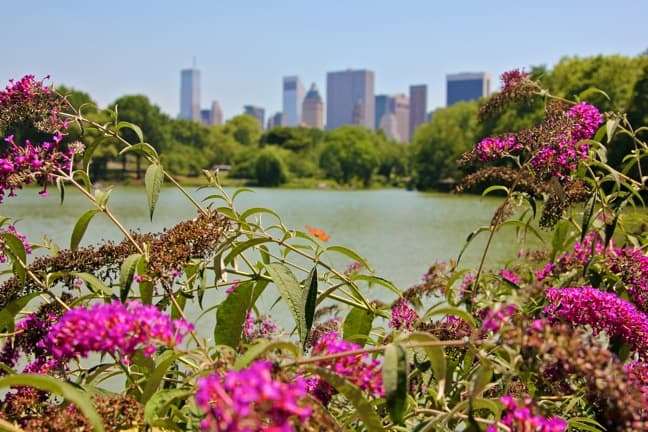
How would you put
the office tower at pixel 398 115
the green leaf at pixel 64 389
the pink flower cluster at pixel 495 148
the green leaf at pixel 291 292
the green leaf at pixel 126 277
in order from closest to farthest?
1. the green leaf at pixel 64 389
2. the green leaf at pixel 126 277
3. the green leaf at pixel 291 292
4. the pink flower cluster at pixel 495 148
5. the office tower at pixel 398 115

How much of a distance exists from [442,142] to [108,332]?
1993 inches

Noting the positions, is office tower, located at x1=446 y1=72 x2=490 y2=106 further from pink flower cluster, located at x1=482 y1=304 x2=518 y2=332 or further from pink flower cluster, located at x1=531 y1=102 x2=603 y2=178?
pink flower cluster, located at x1=482 y1=304 x2=518 y2=332

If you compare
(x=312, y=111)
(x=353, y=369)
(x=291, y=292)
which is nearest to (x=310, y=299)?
(x=291, y=292)

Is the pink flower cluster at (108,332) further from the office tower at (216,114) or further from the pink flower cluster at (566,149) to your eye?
the office tower at (216,114)

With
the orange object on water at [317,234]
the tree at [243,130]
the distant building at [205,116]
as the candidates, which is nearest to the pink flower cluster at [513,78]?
the orange object on water at [317,234]

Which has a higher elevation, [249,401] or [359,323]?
[249,401]

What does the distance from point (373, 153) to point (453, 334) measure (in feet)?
202

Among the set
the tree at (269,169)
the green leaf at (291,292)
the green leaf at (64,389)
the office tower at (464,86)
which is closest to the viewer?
the green leaf at (64,389)

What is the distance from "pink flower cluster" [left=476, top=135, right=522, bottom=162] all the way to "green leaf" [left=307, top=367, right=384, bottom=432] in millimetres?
1129

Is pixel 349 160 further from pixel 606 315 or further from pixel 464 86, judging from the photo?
pixel 464 86

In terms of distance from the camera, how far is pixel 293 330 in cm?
144

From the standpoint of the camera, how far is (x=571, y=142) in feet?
5.82

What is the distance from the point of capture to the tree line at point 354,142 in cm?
2972

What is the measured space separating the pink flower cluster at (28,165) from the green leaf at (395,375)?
918 millimetres
